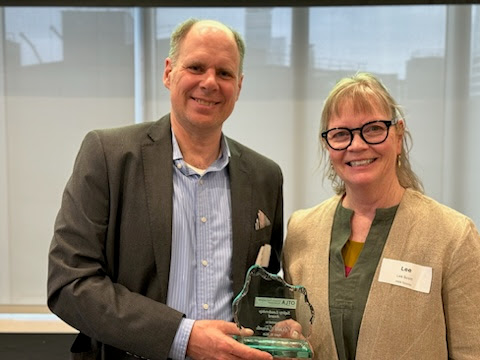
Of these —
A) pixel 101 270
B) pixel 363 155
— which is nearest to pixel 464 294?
pixel 363 155

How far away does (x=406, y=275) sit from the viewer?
58.1 inches

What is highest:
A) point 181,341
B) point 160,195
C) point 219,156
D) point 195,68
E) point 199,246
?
point 195,68

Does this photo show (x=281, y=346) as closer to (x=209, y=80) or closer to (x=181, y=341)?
(x=181, y=341)

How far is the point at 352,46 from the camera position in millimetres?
3031

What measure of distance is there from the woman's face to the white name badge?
0.26 meters

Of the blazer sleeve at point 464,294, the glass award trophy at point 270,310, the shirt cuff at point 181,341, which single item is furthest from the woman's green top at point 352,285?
the shirt cuff at point 181,341

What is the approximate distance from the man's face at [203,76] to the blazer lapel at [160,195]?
0.13 m

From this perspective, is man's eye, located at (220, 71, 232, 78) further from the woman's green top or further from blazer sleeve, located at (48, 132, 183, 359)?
the woman's green top

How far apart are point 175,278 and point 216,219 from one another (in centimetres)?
23

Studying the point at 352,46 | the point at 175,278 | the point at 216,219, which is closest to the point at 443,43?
the point at 352,46

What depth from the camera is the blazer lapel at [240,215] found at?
1584 mm

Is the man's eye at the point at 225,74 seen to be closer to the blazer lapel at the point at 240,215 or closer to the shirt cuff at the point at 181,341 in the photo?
the blazer lapel at the point at 240,215

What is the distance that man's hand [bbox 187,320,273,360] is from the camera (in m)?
1.35

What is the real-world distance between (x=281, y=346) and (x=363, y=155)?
2.08ft
